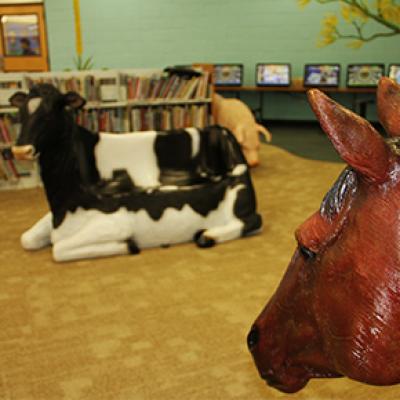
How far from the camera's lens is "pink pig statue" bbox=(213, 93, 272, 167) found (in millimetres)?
5883

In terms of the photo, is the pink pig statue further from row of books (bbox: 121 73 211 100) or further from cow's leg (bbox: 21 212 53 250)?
cow's leg (bbox: 21 212 53 250)

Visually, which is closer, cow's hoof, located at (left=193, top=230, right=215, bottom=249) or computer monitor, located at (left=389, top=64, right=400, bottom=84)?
cow's hoof, located at (left=193, top=230, right=215, bottom=249)

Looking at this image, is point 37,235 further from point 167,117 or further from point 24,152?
point 167,117

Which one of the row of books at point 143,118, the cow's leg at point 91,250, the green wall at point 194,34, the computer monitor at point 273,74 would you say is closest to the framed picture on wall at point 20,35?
the green wall at point 194,34

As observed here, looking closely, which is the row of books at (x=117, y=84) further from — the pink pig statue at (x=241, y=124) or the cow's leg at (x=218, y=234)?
the cow's leg at (x=218, y=234)

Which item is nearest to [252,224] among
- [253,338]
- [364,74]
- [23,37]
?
[253,338]

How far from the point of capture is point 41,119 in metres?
3.12

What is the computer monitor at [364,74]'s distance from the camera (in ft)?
28.3

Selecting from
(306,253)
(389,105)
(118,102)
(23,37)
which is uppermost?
(389,105)

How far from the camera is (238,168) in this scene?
369cm

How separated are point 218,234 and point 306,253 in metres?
2.63

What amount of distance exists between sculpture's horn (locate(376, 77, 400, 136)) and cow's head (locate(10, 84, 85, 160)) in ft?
8.28

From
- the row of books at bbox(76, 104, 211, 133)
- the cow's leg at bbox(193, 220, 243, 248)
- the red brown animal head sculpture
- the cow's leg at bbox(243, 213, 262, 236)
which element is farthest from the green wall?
the red brown animal head sculpture

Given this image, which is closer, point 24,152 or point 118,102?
point 24,152
